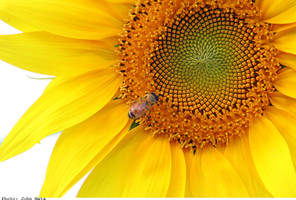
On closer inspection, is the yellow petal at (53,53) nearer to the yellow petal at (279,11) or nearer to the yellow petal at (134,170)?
the yellow petal at (134,170)

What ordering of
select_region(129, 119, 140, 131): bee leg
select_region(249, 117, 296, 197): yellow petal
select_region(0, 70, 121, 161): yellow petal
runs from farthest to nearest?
1. select_region(129, 119, 140, 131): bee leg
2. select_region(0, 70, 121, 161): yellow petal
3. select_region(249, 117, 296, 197): yellow petal

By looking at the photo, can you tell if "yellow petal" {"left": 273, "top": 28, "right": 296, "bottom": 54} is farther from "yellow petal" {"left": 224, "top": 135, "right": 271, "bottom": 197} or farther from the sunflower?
"yellow petal" {"left": 224, "top": 135, "right": 271, "bottom": 197}

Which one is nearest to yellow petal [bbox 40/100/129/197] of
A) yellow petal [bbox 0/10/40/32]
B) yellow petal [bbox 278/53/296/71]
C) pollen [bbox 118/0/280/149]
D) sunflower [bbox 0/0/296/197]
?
sunflower [bbox 0/0/296/197]

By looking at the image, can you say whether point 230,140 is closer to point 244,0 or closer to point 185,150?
point 185,150

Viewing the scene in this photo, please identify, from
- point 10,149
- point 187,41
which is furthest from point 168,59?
point 10,149

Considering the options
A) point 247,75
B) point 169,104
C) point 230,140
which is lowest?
point 230,140

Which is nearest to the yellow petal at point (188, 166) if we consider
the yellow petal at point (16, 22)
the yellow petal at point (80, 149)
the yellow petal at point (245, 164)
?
the yellow petal at point (245, 164)
